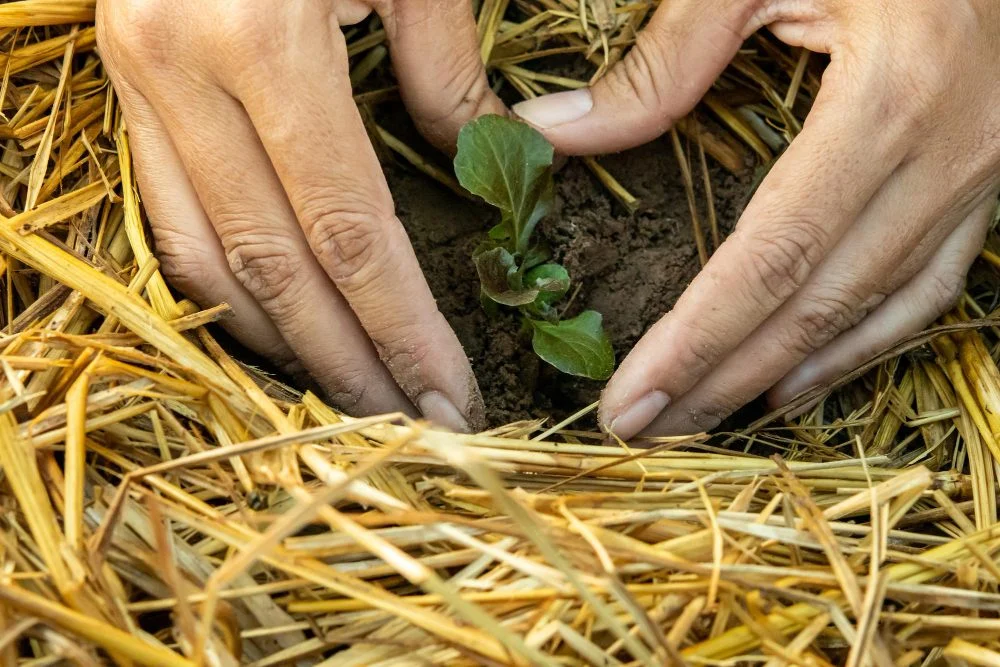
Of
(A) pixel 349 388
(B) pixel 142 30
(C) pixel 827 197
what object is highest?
(B) pixel 142 30

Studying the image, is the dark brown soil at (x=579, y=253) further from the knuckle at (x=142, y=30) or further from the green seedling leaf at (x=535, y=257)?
the knuckle at (x=142, y=30)

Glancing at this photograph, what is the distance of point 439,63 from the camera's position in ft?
4.11

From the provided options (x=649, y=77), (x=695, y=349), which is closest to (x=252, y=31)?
(x=649, y=77)

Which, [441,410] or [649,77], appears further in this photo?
[649,77]

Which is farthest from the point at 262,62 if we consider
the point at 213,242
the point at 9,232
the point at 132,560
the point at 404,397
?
the point at 132,560

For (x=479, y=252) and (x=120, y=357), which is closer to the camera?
(x=120, y=357)

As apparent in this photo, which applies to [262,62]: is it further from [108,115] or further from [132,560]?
[132,560]

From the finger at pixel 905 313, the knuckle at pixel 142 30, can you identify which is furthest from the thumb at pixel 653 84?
the knuckle at pixel 142 30

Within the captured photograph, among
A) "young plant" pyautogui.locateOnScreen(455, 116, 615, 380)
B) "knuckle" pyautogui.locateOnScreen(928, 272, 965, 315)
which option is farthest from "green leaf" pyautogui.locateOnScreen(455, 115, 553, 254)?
"knuckle" pyautogui.locateOnScreen(928, 272, 965, 315)

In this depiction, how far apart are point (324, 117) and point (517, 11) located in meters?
0.62

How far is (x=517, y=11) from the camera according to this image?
61.0 inches

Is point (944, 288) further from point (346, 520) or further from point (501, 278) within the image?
point (346, 520)

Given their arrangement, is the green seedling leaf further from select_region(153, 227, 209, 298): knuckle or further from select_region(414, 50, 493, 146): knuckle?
select_region(153, 227, 209, 298): knuckle

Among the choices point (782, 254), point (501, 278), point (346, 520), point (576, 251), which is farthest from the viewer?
point (576, 251)
